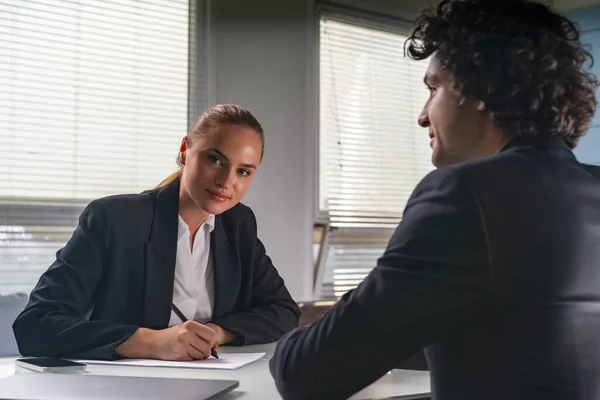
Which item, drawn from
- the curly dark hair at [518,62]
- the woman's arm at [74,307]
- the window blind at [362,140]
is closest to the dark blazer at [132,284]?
the woman's arm at [74,307]

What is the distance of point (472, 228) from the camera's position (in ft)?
2.76

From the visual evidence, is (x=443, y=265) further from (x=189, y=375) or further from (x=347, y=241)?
(x=347, y=241)

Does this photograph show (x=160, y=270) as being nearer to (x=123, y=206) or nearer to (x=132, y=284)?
(x=132, y=284)

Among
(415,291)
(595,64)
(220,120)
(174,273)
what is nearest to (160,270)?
(174,273)

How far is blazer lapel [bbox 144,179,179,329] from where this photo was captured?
1845 millimetres

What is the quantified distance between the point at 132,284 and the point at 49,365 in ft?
1.64

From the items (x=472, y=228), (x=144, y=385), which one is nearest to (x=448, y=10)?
(x=472, y=228)

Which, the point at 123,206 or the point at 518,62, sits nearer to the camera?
the point at 518,62

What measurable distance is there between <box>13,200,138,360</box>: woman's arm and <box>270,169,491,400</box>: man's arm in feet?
2.47

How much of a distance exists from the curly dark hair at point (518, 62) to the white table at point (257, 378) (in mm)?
474

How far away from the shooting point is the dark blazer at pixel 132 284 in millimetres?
1575

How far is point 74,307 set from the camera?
1.71 m

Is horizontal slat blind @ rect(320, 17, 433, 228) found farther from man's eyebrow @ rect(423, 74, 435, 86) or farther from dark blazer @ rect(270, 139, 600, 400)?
dark blazer @ rect(270, 139, 600, 400)

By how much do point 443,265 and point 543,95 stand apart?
320 mm
